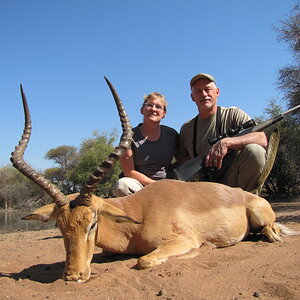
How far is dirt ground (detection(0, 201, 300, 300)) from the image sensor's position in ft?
9.36

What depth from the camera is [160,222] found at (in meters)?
4.30

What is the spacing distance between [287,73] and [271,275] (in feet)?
54.4

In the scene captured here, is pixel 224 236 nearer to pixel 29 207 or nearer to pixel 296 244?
pixel 296 244

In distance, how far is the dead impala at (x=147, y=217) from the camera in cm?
368

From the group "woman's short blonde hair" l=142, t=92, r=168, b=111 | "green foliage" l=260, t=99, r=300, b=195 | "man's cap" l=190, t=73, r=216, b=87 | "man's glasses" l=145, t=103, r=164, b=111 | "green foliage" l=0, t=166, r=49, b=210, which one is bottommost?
"green foliage" l=0, t=166, r=49, b=210

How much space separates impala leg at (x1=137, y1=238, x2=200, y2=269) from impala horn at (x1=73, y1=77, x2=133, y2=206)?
0.90 meters

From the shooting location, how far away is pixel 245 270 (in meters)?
3.40

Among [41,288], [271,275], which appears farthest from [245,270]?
[41,288]

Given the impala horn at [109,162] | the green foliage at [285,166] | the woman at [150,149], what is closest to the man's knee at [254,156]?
the woman at [150,149]

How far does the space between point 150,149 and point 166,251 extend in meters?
3.06

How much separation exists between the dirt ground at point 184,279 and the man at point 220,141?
197 cm

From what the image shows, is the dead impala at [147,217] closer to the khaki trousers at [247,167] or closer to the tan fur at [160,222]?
the tan fur at [160,222]

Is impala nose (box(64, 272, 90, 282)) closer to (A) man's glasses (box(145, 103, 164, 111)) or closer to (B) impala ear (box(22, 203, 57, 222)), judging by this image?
(B) impala ear (box(22, 203, 57, 222))

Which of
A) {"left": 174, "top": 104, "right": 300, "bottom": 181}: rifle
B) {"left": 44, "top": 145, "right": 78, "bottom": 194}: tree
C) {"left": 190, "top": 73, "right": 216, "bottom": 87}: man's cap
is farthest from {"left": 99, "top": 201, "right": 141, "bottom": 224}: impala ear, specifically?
{"left": 44, "top": 145, "right": 78, "bottom": 194}: tree
